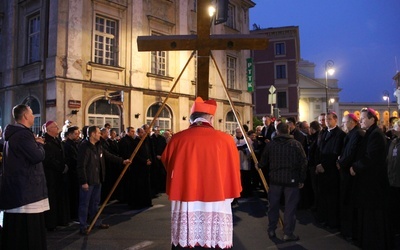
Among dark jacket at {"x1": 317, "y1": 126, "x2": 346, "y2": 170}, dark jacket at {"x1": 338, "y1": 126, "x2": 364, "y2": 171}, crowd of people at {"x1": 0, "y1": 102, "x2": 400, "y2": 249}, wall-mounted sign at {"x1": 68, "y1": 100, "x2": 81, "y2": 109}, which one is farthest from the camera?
wall-mounted sign at {"x1": 68, "y1": 100, "x2": 81, "y2": 109}

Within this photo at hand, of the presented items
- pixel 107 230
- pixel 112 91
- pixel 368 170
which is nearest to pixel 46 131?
pixel 107 230

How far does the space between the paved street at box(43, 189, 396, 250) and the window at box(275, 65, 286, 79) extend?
4118 cm

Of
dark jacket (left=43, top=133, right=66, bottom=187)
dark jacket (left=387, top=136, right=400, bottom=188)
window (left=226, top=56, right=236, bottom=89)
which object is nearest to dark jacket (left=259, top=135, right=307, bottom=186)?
dark jacket (left=387, top=136, right=400, bottom=188)

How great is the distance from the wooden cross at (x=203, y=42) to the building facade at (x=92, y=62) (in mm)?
11863

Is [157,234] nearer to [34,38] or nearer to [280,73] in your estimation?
[34,38]

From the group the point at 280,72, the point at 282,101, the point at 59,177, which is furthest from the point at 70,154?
the point at 280,72

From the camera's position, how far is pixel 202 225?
356cm

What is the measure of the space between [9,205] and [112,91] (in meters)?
13.8

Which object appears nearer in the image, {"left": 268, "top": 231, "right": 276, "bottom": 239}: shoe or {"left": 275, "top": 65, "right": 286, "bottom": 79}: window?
{"left": 268, "top": 231, "right": 276, "bottom": 239}: shoe

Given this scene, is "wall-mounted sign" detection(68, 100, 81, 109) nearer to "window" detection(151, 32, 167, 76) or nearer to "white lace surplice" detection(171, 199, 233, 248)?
"window" detection(151, 32, 167, 76)

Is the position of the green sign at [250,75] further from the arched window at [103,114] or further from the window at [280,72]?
the window at [280,72]

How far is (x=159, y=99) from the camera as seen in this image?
1995cm

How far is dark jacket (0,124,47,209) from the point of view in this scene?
446 centimetres

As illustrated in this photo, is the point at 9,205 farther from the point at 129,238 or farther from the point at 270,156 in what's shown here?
the point at 270,156
